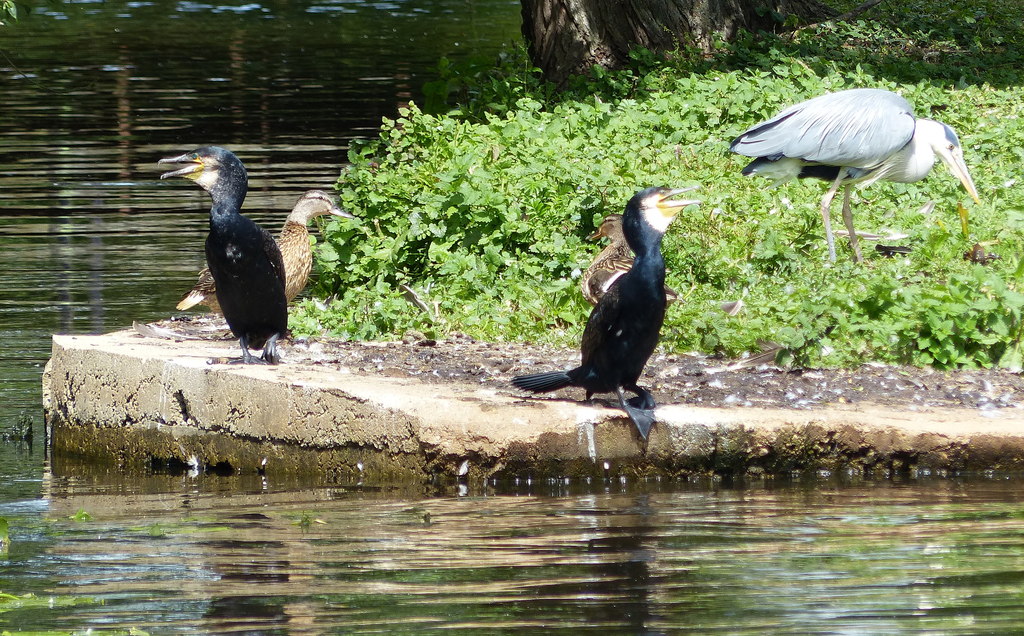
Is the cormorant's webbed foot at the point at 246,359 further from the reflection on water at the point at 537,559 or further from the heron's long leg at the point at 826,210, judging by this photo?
the heron's long leg at the point at 826,210

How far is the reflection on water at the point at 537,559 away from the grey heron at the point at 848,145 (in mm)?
3117

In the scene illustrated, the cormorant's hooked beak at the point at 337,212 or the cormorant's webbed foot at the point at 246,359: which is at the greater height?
the cormorant's hooked beak at the point at 337,212

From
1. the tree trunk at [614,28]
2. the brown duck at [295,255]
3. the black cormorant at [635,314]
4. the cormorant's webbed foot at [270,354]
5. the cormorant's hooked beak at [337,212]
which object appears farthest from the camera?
the tree trunk at [614,28]

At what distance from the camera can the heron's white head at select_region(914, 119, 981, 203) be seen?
31.4ft

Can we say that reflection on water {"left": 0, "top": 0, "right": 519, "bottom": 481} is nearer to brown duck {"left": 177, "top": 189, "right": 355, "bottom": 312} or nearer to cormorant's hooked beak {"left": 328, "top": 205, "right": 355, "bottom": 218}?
brown duck {"left": 177, "top": 189, "right": 355, "bottom": 312}

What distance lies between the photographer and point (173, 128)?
19703mm

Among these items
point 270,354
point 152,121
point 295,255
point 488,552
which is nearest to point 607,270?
point 270,354

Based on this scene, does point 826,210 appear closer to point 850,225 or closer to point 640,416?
point 850,225

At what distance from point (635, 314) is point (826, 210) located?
3077 mm

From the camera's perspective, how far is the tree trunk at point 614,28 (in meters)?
15.0

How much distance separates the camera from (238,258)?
25.2 ft

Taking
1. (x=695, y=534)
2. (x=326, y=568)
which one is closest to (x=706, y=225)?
(x=695, y=534)

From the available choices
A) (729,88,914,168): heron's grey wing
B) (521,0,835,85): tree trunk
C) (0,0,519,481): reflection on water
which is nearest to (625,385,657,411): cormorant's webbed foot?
→ (0,0,519,481): reflection on water

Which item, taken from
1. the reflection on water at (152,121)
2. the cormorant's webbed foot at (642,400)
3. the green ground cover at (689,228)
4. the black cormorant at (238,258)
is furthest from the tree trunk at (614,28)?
the cormorant's webbed foot at (642,400)
